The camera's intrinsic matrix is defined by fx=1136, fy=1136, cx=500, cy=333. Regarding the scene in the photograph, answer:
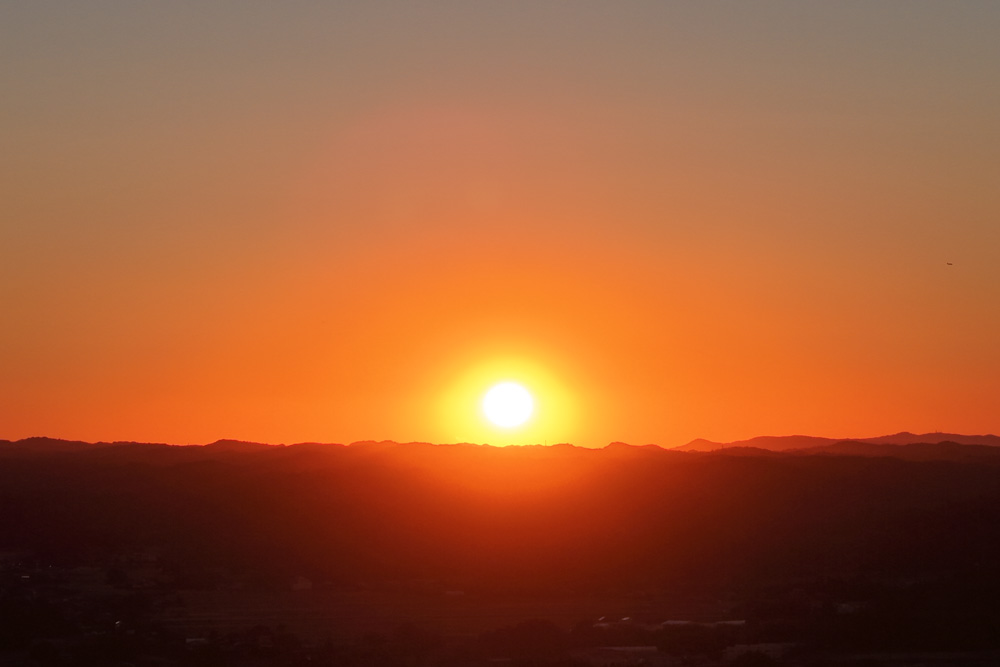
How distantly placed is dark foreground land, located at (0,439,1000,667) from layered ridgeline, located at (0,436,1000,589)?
0.48ft

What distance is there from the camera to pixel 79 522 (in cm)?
4625

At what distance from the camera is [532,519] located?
154ft

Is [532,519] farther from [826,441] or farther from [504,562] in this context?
[826,441]

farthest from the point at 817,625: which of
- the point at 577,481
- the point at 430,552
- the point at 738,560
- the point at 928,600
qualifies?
the point at 577,481

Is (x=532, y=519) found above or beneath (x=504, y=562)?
above

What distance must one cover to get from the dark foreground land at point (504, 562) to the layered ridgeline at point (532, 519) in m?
0.15

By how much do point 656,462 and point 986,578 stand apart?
22.1 meters

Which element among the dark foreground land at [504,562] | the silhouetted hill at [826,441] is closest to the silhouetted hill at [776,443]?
the silhouetted hill at [826,441]

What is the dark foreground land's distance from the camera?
2600cm

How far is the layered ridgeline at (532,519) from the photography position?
39625mm

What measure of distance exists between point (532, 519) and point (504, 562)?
221 inches

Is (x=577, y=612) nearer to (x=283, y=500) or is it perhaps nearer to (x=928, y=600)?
(x=928, y=600)

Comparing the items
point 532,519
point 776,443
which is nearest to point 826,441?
point 776,443

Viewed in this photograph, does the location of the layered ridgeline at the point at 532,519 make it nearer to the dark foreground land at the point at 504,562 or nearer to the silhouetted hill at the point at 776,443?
the dark foreground land at the point at 504,562
